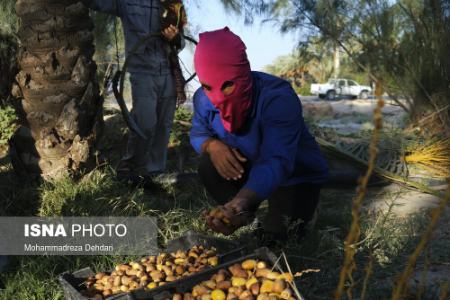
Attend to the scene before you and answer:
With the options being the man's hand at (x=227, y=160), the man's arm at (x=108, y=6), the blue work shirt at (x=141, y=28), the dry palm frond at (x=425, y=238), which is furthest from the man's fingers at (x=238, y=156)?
the man's arm at (x=108, y=6)

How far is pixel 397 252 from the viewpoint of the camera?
248 centimetres

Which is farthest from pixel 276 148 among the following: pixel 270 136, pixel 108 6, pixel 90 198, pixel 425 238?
pixel 108 6

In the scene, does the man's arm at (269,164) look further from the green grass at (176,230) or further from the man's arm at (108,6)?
the man's arm at (108,6)

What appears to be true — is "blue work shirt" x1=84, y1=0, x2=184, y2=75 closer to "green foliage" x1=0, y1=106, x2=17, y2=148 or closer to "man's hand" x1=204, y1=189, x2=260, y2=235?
"green foliage" x1=0, y1=106, x2=17, y2=148

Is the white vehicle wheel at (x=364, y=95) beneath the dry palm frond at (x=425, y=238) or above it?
beneath

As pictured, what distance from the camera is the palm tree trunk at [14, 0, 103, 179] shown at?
301 cm

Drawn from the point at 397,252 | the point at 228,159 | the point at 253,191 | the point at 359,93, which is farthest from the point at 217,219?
the point at 359,93

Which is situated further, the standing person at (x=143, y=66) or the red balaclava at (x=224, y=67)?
the standing person at (x=143, y=66)

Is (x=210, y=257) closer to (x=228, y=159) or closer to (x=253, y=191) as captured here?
(x=253, y=191)

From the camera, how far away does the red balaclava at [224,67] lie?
1904mm

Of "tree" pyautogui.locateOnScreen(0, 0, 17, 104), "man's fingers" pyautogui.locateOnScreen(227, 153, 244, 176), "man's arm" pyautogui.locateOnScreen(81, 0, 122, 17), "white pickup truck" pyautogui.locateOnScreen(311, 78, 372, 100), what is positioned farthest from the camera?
"white pickup truck" pyautogui.locateOnScreen(311, 78, 372, 100)

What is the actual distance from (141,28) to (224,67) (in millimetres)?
1713

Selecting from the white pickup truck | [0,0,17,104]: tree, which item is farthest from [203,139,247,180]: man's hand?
the white pickup truck

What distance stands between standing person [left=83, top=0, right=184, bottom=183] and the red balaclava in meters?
1.44
